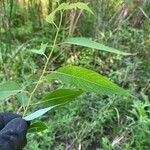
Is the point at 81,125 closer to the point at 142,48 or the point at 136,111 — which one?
the point at 136,111

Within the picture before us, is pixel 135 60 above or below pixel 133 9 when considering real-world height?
below

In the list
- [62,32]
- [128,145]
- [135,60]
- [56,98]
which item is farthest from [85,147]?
[56,98]

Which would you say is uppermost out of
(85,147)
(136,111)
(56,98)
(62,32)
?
(56,98)

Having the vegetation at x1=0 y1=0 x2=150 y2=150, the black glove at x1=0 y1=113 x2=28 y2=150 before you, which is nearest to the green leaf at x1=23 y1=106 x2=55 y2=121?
the black glove at x1=0 y1=113 x2=28 y2=150

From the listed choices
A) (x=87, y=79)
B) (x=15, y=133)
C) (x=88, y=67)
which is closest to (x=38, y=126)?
(x=15, y=133)

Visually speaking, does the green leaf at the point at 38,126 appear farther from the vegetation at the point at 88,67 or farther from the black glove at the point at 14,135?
the vegetation at the point at 88,67

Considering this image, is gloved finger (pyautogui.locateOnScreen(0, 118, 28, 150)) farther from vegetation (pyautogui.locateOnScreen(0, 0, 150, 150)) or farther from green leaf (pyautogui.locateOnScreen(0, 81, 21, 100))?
vegetation (pyautogui.locateOnScreen(0, 0, 150, 150))
